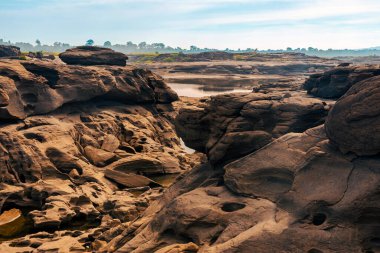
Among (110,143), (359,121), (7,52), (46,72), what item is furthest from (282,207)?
(7,52)

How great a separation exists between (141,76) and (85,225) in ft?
102

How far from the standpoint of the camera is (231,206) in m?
19.1

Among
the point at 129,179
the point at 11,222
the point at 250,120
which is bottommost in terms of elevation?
the point at 11,222

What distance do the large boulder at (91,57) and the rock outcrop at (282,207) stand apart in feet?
128

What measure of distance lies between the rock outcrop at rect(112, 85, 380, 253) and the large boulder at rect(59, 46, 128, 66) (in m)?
38.9

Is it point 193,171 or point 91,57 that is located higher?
point 91,57

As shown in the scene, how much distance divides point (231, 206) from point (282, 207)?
248cm

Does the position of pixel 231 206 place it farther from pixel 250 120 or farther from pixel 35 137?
pixel 35 137

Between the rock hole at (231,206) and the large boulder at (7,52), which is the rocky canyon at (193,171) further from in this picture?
the large boulder at (7,52)

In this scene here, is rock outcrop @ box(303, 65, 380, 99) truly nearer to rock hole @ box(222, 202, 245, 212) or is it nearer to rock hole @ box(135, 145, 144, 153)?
rock hole @ box(135, 145, 144, 153)

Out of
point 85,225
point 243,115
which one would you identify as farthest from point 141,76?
point 243,115

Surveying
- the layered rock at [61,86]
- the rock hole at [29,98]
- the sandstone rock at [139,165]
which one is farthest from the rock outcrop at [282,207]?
the rock hole at [29,98]

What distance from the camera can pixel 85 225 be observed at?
28.6 metres

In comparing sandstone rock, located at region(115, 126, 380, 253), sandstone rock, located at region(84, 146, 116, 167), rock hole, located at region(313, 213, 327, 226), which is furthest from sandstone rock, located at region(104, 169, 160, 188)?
rock hole, located at region(313, 213, 327, 226)
